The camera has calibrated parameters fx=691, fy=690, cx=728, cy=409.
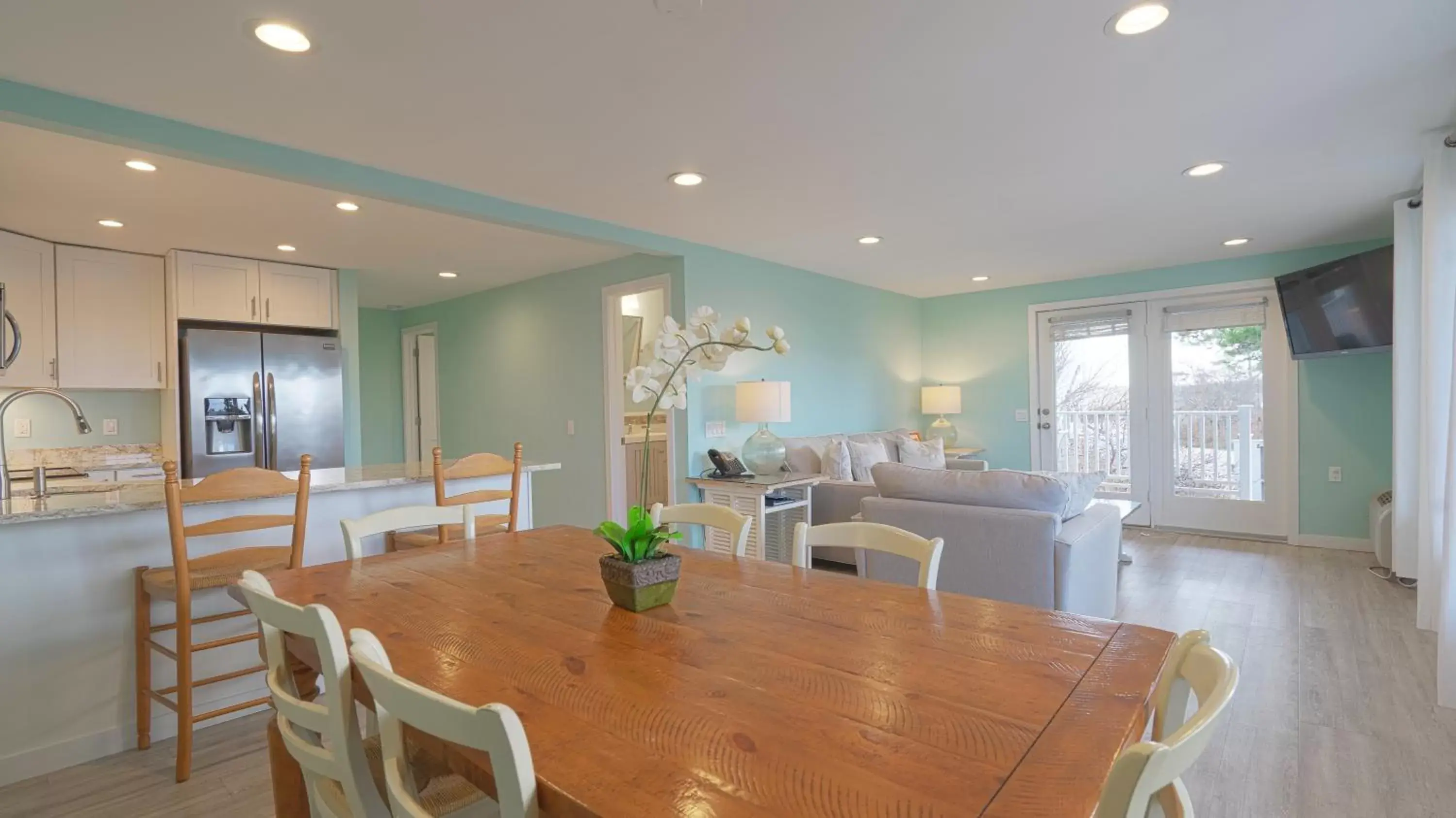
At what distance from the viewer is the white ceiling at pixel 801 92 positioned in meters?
1.92

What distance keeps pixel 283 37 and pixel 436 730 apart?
2.07m

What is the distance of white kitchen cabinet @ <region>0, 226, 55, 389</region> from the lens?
3.86m

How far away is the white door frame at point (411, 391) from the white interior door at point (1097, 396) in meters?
5.90

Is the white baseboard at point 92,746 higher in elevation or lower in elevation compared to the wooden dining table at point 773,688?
lower

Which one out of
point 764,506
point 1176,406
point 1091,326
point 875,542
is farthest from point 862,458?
point 875,542

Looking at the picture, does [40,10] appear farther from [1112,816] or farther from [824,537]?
[1112,816]

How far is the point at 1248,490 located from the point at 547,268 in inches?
228

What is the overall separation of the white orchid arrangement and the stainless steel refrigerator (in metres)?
3.85

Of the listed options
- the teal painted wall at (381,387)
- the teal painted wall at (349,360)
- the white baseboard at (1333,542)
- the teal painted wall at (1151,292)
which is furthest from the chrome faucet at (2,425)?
the white baseboard at (1333,542)

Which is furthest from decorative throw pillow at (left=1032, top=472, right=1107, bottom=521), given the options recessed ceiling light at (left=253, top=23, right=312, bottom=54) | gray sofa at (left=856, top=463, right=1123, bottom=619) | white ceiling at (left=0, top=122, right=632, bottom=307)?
recessed ceiling light at (left=253, top=23, right=312, bottom=54)

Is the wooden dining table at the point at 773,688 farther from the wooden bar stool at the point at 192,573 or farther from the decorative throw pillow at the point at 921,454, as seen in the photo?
the decorative throw pillow at the point at 921,454

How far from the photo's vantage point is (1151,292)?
5.81 m

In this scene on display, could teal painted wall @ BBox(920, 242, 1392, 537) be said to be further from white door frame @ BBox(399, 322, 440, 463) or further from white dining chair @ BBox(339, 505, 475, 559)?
white dining chair @ BBox(339, 505, 475, 559)

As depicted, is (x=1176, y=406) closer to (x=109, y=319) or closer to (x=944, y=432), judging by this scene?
(x=944, y=432)
